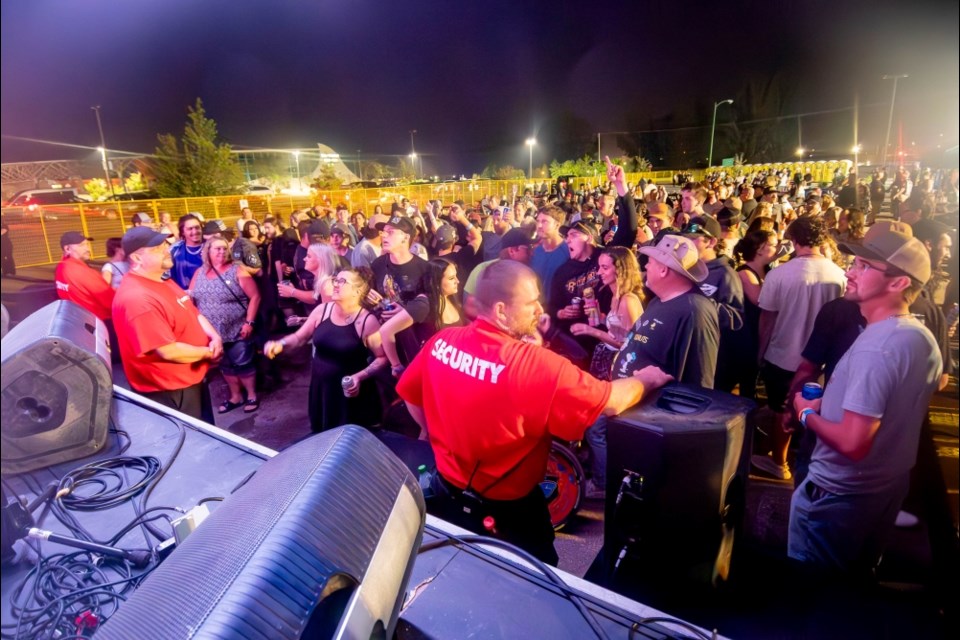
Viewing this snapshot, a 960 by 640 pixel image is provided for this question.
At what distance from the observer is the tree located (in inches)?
160

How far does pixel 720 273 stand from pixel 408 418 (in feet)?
8.95

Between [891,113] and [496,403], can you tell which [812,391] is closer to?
[891,113]

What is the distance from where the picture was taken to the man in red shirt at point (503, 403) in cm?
178

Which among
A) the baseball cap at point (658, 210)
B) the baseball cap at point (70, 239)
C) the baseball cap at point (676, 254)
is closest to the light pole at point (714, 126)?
the baseball cap at point (676, 254)

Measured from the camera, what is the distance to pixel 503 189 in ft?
30.2

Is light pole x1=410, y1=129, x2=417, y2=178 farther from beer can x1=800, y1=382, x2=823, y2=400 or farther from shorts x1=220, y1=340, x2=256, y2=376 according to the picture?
beer can x1=800, y1=382, x2=823, y2=400

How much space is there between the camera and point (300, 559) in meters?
0.79

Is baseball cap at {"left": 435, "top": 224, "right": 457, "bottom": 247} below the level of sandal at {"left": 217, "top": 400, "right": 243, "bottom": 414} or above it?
above

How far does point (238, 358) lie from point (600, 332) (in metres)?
3.37

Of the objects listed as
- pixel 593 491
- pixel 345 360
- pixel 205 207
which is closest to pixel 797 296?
pixel 593 491

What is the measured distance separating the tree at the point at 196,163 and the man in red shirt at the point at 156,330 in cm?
141

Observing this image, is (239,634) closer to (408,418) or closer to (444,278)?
(444,278)

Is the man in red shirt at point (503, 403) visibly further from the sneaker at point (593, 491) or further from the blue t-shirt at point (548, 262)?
the blue t-shirt at point (548, 262)

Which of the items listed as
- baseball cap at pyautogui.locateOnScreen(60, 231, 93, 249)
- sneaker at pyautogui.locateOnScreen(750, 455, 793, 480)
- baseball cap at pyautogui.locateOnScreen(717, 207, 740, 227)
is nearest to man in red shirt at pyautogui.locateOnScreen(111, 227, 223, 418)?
baseball cap at pyautogui.locateOnScreen(60, 231, 93, 249)
